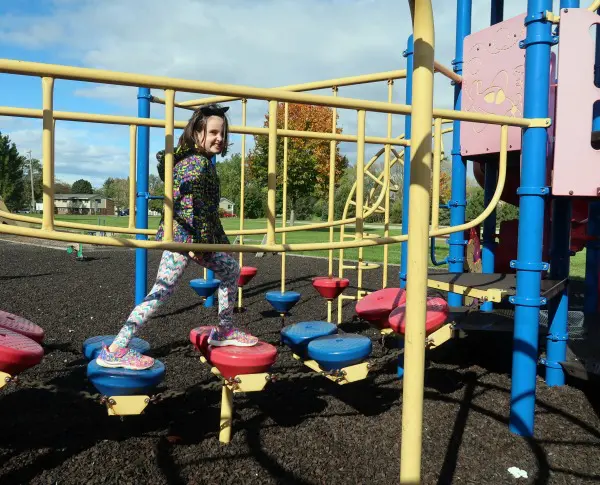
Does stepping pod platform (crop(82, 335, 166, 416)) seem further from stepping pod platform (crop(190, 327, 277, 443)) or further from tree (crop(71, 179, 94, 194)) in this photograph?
tree (crop(71, 179, 94, 194))

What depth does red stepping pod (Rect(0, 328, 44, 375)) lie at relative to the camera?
6.99ft

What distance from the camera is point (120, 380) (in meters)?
2.25

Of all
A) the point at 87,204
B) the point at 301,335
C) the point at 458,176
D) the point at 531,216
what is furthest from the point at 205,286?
the point at 87,204

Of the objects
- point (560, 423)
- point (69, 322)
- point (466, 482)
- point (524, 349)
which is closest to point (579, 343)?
point (560, 423)

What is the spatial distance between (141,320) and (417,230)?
1.42m

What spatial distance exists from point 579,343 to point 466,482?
86.6 inches

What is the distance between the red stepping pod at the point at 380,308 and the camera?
3252 mm

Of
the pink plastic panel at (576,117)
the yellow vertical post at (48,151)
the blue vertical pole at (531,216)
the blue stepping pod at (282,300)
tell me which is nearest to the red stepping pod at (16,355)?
the yellow vertical post at (48,151)

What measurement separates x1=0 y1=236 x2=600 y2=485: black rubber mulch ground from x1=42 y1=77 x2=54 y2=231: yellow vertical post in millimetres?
890

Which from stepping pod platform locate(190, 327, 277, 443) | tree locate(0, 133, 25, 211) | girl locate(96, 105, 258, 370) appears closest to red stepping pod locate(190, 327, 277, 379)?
stepping pod platform locate(190, 327, 277, 443)

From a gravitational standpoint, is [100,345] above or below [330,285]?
below

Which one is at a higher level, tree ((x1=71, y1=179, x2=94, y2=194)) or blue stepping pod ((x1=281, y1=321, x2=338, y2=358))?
tree ((x1=71, y1=179, x2=94, y2=194))

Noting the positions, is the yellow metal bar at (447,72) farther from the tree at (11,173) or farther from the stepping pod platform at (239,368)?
the tree at (11,173)

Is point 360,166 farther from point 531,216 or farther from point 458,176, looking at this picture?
point 458,176
